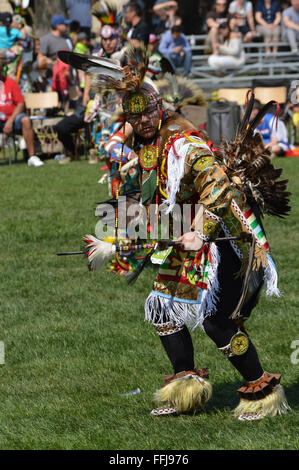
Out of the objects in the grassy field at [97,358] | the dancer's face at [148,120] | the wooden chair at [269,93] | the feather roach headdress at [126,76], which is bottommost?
the grassy field at [97,358]

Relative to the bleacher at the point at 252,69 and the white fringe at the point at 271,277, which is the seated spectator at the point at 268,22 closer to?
the bleacher at the point at 252,69

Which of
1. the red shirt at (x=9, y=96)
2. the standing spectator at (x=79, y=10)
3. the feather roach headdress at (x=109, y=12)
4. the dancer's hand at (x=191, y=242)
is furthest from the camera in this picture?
the standing spectator at (x=79, y=10)

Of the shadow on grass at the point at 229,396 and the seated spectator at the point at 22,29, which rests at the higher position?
the seated spectator at the point at 22,29

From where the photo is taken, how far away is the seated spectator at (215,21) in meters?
17.7

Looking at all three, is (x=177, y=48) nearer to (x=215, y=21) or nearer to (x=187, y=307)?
(x=215, y=21)

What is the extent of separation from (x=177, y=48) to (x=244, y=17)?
3.60 m

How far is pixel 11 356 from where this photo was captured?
5.29m

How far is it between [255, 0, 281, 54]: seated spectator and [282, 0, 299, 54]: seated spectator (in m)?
0.47

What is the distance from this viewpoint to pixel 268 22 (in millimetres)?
19188

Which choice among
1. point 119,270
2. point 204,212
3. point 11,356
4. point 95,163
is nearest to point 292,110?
point 95,163

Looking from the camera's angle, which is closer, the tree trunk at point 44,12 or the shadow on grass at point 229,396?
the shadow on grass at point 229,396

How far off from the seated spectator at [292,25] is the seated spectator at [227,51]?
1.30 m

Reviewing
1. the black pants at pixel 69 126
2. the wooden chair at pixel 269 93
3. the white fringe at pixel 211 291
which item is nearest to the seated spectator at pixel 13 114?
the black pants at pixel 69 126

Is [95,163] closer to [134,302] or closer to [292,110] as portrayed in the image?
[292,110]
